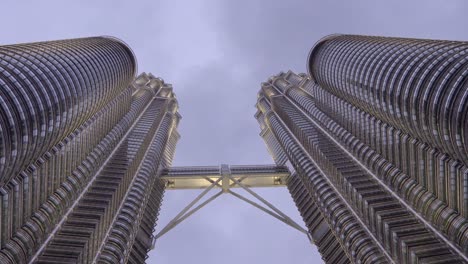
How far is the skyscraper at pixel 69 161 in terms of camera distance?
187ft

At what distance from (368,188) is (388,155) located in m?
7.04

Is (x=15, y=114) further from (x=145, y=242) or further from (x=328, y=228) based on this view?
(x=328, y=228)

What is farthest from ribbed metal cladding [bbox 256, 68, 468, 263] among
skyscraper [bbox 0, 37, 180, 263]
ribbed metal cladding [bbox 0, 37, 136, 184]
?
ribbed metal cladding [bbox 0, 37, 136, 184]

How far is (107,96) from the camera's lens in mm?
86312

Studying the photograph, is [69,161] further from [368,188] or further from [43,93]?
[368,188]

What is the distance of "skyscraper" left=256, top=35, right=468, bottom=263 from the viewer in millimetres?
64938

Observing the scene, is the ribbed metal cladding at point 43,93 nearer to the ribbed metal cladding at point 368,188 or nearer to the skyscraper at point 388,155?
the skyscraper at point 388,155

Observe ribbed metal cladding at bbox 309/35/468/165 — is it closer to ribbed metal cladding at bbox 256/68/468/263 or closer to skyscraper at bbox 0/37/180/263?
ribbed metal cladding at bbox 256/68/468/263

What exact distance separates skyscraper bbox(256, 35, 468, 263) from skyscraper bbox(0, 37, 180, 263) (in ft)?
120

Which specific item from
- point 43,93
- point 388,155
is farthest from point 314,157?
point 43,93

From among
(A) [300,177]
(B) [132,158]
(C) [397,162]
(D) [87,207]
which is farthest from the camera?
(A) [300,177]

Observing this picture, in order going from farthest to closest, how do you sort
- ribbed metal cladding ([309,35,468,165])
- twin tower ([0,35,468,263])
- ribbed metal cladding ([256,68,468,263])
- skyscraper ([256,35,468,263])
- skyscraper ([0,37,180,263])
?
ribbed metal cladding ([256,68,468,263]), skyscraper ([256,35,468,263]), twin tower ([0,35,468,263]), ribbed metal cladding ([309,35,468,165]), skyscraper ([0,37,180,263])

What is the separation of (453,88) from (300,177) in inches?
2498

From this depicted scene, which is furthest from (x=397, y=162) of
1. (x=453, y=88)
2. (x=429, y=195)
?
(x=453, y=88)
